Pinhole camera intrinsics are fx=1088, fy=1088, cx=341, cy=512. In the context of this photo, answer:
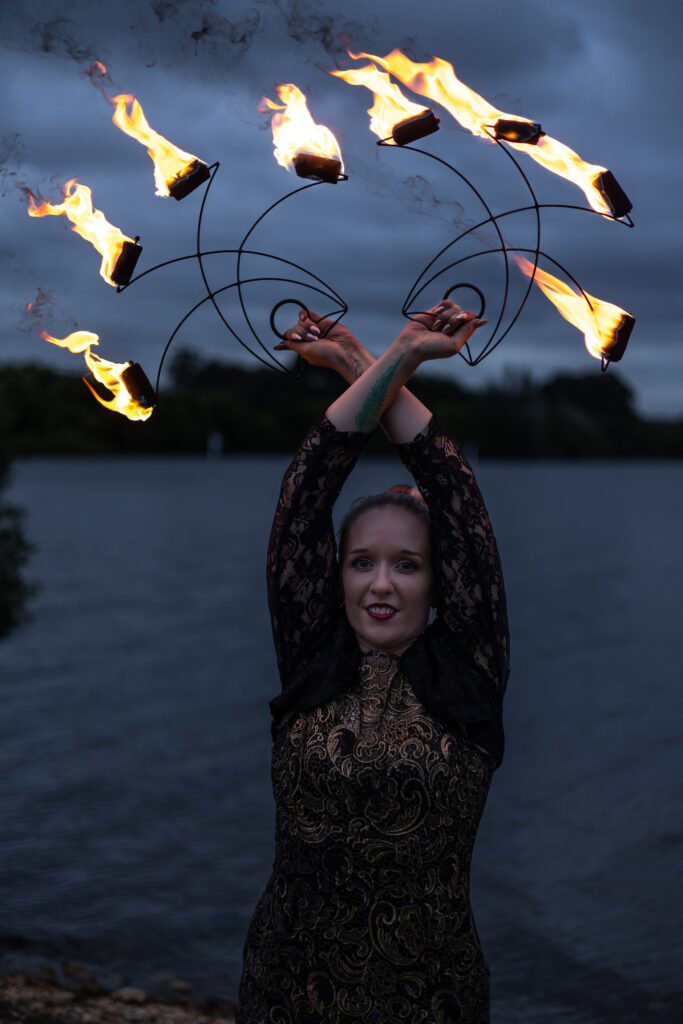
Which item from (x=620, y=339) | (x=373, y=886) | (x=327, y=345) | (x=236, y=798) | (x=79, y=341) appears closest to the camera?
(x=373, y=886)

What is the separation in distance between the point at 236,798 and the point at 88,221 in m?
9.60

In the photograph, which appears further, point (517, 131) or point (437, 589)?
point (517, 131)

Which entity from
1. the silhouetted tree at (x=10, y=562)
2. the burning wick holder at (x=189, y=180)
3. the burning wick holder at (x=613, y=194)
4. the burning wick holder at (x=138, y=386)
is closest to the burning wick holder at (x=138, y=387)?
the burning wick holder at (x=138, y=386)

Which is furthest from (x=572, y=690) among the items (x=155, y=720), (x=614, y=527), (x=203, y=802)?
(x=614, y=527)

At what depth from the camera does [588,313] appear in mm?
3725

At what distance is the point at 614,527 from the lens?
6900 cm

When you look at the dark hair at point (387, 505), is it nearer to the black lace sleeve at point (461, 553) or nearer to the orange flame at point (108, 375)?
the black lace sleeve at point (461, 553)

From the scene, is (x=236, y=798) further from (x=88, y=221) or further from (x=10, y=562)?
(x=88, y=221)

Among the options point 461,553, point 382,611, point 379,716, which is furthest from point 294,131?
point 379,716

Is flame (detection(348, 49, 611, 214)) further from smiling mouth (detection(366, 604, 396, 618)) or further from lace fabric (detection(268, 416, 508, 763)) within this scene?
smiling mouth (detection(366, 604, 396, 618))

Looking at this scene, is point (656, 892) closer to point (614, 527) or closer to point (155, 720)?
point (155, 720)

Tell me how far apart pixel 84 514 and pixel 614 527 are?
111 feet

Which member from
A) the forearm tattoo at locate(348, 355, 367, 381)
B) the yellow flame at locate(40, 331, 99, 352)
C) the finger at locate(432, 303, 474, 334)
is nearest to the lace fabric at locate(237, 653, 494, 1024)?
the forearm tattoo at locate(348, 355, 367, 381)

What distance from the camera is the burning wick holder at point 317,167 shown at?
3.69m
